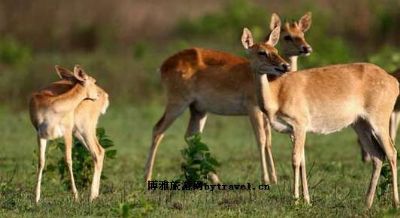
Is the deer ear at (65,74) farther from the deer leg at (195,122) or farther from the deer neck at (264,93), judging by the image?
the deer leg at (195,122)

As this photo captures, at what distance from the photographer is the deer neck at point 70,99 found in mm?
11305

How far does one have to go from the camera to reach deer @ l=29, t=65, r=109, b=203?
11.2m

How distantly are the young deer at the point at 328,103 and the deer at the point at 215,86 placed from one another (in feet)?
7.31

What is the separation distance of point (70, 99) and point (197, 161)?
5.10ft

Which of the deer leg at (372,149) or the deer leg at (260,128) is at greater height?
the deer leg at (260,128)

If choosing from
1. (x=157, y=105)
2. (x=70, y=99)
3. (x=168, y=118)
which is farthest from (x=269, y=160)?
(x=157, y=105)

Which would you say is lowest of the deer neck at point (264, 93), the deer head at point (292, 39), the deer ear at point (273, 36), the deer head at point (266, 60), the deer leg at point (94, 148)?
the deer leg at point (94, 148)

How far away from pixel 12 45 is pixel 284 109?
48.1 feet

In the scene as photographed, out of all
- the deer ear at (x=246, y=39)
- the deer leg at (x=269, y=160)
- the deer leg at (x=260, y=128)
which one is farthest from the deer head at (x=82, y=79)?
the deer leg at (x=269, y=160)

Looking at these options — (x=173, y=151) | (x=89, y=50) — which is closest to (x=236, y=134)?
(x=173, y=151)

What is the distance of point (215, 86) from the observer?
13953mm

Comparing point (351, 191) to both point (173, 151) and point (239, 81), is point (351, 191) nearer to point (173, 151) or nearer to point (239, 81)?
point (239, 81)

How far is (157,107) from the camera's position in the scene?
21.8 metres

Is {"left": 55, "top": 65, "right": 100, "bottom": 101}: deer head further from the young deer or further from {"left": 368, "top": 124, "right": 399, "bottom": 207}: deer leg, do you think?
{"left": 368, "top": 124, "right": 399, "bottom": 207}: deer leg
